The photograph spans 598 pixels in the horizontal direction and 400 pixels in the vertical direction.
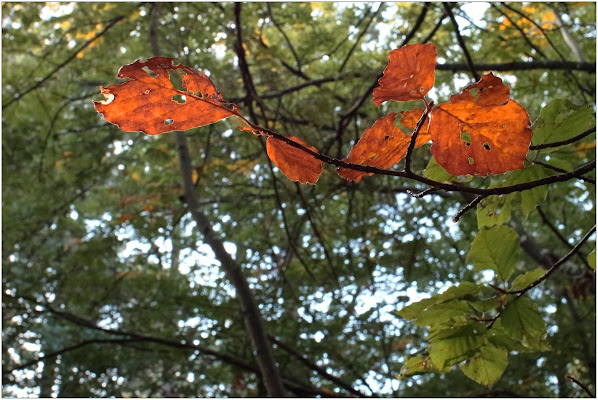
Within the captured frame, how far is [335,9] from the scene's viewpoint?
4145 millimetres

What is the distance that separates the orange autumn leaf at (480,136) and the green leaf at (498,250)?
0.41 meters

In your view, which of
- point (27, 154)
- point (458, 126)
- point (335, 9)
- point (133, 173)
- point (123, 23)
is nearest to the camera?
point (458, 126)

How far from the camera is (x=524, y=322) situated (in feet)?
2.69

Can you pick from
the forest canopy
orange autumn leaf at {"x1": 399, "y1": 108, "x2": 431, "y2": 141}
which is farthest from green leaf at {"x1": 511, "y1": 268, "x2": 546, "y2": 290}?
orange autumn leaf at {"x1": 399, "y1": 108, "x2": 431, "y2": 141}

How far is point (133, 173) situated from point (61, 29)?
2.59 meters

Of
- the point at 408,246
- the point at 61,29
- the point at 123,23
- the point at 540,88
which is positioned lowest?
the point at 408,246

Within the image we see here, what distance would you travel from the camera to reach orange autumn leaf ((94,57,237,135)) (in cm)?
47

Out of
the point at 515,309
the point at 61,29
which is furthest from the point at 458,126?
the point at 61,29

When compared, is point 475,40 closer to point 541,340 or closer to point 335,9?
point 335,9

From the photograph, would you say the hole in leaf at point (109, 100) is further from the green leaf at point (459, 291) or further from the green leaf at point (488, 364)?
the green leaf at point (488, 364)

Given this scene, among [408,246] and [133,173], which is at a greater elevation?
[133,173]

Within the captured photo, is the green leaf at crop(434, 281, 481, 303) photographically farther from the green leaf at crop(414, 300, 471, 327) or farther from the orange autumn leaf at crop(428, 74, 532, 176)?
the orange autumn leaf at crop(428, 74, 532, 176)

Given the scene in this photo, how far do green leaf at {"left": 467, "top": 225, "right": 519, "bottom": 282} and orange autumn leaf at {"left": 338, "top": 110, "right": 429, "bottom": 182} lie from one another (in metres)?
0.41

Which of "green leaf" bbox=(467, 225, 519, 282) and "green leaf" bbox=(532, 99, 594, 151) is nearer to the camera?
"green leaf" bbox=(532, 99, 594, 151)
